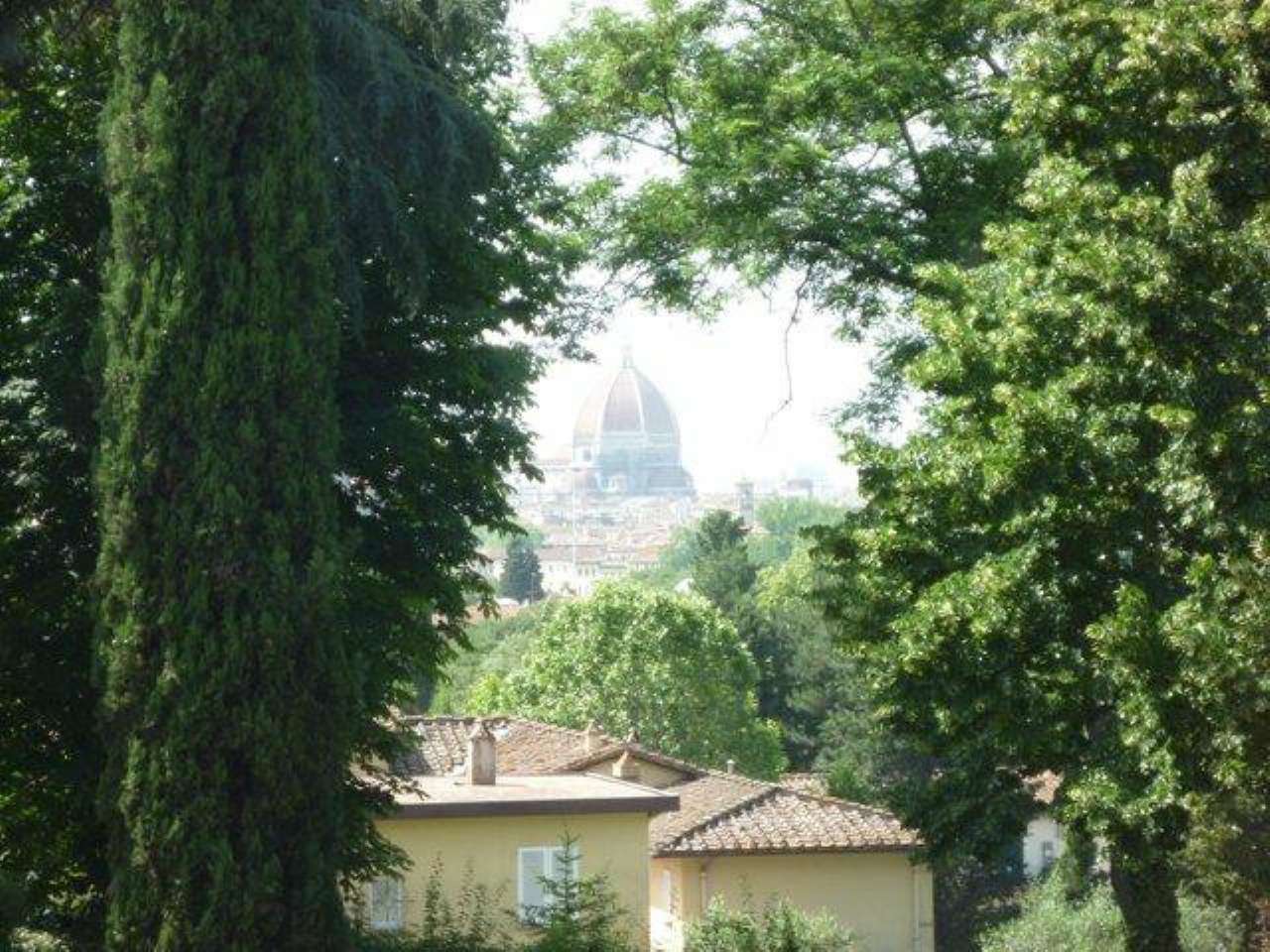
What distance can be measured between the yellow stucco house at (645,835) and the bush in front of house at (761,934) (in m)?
2.46

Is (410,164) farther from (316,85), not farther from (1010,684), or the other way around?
(1010,684)

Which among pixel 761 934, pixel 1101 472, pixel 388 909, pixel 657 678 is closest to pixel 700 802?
pixel 388 909

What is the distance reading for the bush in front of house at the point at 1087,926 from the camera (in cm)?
2683

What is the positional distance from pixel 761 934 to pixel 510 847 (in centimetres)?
691

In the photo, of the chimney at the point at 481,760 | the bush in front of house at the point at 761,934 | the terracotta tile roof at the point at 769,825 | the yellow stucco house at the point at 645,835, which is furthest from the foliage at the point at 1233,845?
the terracotta tile roof at the point at 769,825

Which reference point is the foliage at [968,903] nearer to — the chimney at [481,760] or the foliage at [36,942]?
the chimney at [481,760]

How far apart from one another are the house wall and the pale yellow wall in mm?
5483

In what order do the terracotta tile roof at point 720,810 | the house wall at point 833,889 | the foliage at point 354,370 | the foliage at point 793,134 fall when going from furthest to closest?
the house wall at point 833,889, the terracotta tile roof at point 720,810, the foliage at point 793,134, the foliage at point 354,370

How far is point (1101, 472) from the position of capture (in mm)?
14992

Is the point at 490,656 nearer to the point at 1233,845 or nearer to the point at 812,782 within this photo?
the point at 812,782

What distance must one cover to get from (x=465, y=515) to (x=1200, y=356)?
6592 millimetres

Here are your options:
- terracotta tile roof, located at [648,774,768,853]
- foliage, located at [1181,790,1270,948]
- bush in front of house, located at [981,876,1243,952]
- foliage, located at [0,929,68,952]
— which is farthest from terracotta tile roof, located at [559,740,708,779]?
foliage, located at [0,929,68,952]

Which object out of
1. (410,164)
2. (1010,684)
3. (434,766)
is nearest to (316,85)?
(410,164)

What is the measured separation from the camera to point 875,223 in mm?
20094
